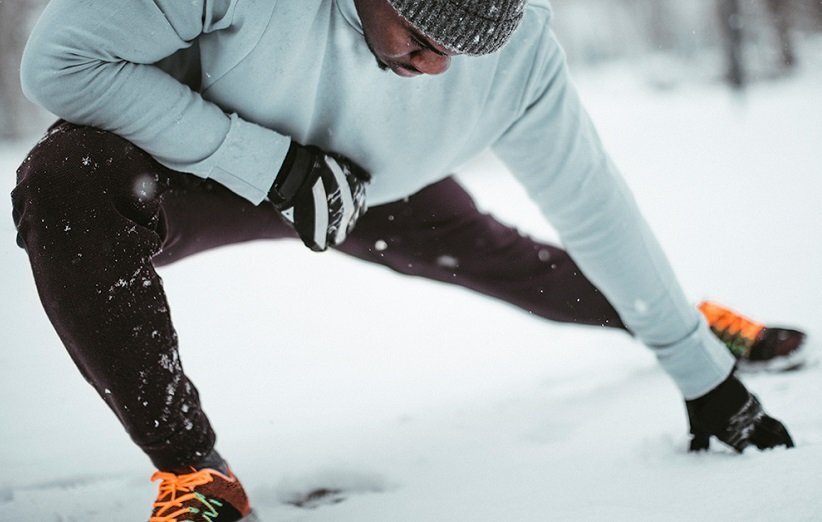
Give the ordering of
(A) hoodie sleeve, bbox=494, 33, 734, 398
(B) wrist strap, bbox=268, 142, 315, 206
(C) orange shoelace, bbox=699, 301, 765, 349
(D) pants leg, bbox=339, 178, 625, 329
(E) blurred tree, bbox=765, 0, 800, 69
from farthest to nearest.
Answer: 1. (E) blurred tree, bbox=765, 0, 800, 69
2. (C) orange shoelace, bbox=699, 301, 765, 349
3. (D) pants leg, bbox=339, 178, 625, 329
4. (A) hoodie sleeve, bbox=494, 33, 734, 398
5. (B) wrist strap, bbox=268, 142, 315, 206

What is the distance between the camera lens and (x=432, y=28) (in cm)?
85

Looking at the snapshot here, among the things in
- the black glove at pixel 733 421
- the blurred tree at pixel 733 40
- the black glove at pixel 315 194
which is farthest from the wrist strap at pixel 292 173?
the blurred tree at pixel 733 40

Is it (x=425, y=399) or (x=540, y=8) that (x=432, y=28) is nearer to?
(x=540, y=8)

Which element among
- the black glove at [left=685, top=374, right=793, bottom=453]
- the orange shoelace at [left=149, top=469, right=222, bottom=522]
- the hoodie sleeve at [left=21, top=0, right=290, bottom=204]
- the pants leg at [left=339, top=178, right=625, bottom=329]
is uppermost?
the hoodie sleeve at [left=21, top=0, right=290, bottom=204]

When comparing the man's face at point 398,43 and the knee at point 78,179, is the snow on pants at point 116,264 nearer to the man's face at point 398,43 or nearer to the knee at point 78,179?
the knee at point 78,179

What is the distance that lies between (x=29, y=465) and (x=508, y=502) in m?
0.80

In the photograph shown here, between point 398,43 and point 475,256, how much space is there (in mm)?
565

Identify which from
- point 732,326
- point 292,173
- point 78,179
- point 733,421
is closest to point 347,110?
point 292,173

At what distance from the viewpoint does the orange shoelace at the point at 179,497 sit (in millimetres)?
→ 874

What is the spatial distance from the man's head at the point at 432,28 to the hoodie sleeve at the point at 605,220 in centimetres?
21

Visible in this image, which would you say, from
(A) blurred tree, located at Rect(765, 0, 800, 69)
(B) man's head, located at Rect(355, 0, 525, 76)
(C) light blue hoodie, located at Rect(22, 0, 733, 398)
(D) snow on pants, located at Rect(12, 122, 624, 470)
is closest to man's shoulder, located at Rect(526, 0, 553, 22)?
(C) light blue hoodie, located at Rect(22, 0, 733, 398)

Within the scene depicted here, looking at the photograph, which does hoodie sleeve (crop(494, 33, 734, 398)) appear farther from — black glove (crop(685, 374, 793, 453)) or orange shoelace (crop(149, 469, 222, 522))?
orange shoelace (crop(149, 469, 222, 522))

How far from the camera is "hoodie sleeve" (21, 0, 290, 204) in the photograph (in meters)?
0.81

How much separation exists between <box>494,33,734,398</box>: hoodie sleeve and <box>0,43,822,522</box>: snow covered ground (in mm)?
138
